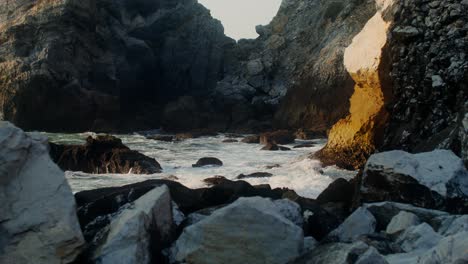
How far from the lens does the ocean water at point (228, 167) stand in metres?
12.6

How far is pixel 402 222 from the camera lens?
4.92 meters

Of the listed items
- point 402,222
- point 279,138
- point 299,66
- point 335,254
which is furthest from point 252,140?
point 335,254

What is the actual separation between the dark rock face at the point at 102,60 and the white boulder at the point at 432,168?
86.6 feet

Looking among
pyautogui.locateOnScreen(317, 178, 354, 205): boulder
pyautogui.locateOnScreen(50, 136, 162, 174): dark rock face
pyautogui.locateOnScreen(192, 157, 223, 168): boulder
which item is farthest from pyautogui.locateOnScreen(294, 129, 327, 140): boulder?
pyautogui.locateOnScreen(317, 178, 354, 205): boulder

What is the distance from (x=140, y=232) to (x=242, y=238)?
0.85 m

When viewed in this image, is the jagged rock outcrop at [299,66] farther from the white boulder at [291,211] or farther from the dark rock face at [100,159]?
the white boulder at [291,211]

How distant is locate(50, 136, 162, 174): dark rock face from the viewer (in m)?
15.1

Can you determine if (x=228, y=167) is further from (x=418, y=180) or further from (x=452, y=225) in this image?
(x=452, y=225)

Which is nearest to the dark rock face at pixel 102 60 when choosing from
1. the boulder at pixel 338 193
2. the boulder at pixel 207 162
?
the boulder at pixel 207 162

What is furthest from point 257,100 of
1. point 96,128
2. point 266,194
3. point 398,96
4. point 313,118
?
point 266,194

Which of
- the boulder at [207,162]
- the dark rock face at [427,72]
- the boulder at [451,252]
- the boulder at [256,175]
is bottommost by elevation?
the boulder at [256,175]

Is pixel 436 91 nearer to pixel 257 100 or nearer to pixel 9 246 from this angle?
pixel 9 246

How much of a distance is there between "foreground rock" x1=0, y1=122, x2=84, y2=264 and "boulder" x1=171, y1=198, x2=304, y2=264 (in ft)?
3.03

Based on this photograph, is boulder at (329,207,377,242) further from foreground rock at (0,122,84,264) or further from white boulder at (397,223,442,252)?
foreground rock at (0,122,84,264)
